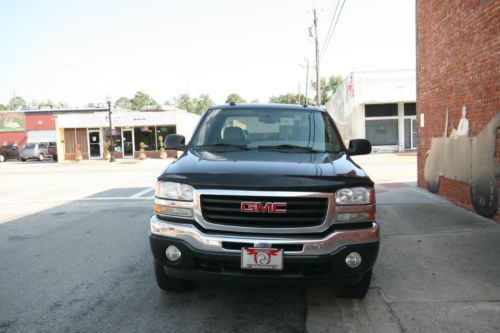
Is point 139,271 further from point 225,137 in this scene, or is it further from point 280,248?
point 280,248

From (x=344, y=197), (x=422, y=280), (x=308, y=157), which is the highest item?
(x=308, y=157)

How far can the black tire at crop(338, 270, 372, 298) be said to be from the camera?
150 inches

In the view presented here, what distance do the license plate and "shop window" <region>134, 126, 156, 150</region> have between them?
33.3 m

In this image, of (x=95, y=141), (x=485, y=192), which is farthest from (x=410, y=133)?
(x=95, y=141)

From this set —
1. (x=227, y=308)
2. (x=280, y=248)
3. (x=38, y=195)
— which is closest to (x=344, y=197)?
(x=280, y=248)

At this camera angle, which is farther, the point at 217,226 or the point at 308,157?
the point at 308,157

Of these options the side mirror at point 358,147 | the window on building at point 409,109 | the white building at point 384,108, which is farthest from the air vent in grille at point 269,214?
the window on building at point 409,109

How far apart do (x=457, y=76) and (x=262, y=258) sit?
6.76m

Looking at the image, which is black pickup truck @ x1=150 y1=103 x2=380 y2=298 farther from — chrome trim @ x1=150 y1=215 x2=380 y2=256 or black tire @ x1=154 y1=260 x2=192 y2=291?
black tire @ x1=154 y1=260 x2=192 y2=291

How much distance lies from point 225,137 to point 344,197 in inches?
70.2

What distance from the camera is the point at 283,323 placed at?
11.5 ft

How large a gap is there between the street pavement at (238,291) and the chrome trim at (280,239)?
1.25 feet

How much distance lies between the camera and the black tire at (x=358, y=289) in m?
3.81

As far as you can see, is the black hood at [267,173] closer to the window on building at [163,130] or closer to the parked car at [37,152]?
the window on building at [163,130]
